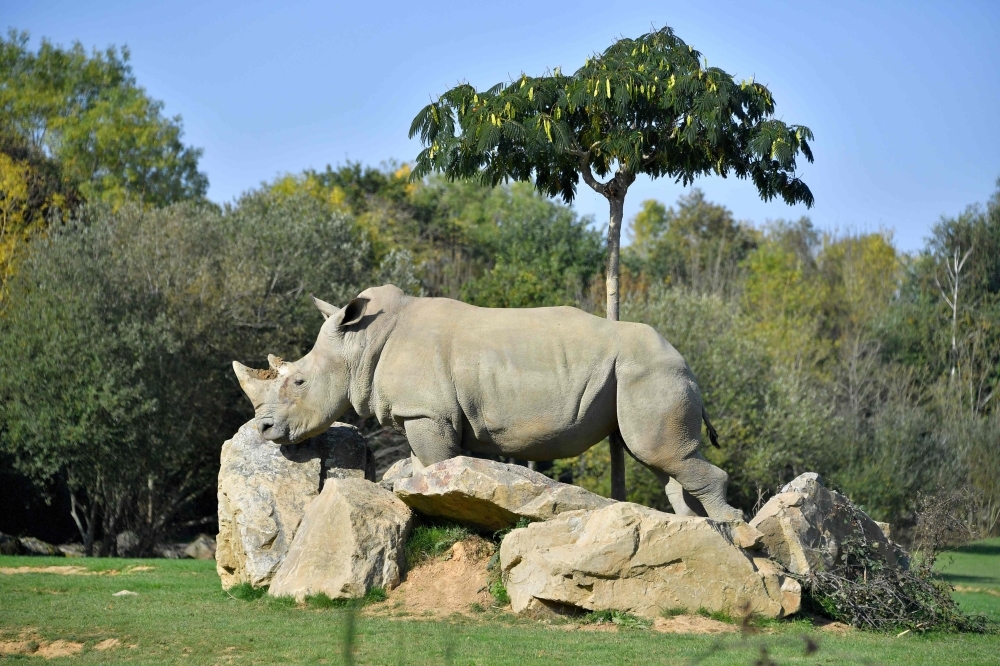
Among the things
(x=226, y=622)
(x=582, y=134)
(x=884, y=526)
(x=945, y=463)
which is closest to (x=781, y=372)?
(x=945, y=463)

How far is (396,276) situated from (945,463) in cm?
1988

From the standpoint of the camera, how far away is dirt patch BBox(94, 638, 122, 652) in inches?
382

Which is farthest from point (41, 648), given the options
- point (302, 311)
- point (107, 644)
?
point (302, 311)

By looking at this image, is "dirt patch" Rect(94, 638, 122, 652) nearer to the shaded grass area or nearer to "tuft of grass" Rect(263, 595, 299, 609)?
the shaded grass area

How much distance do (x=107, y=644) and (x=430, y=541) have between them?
360 centimetres

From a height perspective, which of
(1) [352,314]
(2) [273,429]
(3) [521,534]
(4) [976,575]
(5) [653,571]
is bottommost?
(4) [976,575]

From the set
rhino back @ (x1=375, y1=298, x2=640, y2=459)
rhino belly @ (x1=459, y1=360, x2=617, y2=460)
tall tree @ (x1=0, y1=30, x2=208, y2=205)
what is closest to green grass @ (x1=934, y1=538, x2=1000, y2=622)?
rhino belly @ (x1=459, y1=360, x2=617, y2=460)

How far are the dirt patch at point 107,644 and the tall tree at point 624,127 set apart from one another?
8.95 m

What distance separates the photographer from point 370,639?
987 cm

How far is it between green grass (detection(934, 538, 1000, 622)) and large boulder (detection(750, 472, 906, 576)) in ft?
3.08

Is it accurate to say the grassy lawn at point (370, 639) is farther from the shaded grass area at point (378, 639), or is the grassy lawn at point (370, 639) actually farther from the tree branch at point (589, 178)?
the tree branch at point (589, 178)

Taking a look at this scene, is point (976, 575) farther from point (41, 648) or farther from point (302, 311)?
point (41, 648)

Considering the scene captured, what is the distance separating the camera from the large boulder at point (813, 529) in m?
11.8

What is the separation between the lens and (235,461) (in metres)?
13.1
